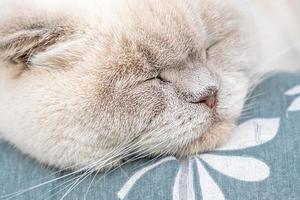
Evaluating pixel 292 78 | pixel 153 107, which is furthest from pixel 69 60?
pixel 292 78

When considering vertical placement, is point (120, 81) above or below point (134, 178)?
→ above

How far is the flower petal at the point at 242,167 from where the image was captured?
3.23 ft

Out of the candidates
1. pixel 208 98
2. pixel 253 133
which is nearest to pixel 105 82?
pixel 208 98

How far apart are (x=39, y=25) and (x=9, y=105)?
0.76 feet

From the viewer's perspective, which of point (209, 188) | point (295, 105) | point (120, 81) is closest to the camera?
point (209, 188)

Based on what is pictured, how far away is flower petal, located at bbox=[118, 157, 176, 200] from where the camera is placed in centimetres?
102

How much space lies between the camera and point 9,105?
1.15 meters

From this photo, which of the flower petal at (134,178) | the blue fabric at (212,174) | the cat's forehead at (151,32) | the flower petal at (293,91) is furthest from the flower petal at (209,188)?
the flower petal at (293,91)

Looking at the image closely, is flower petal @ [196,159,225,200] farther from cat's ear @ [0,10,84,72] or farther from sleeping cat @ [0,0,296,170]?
cat's ear @ [0,10,84,72]

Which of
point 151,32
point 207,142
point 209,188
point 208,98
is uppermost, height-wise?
point 151,32

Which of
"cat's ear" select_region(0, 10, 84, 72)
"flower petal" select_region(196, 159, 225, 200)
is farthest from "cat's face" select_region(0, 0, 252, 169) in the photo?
"flower petal" select_region(196, 159, 225, 200)

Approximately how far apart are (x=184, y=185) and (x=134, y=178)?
12 centimetres

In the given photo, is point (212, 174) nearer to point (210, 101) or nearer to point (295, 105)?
point (210, 101)

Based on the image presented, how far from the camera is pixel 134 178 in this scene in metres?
1.05
